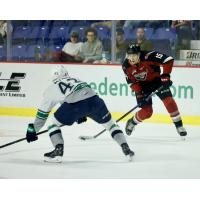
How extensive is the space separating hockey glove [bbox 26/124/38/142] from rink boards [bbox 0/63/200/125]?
10cm

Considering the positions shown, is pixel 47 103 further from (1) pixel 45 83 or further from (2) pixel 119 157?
(2) pixel 119 157

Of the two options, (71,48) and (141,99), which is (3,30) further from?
(141,99)

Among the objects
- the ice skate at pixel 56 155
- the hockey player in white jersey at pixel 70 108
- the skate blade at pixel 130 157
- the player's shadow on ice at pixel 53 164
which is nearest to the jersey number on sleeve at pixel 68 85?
the hockey player in white jersey at pixel 70 108

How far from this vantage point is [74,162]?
4840 mm

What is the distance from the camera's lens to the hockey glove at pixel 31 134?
191 inches

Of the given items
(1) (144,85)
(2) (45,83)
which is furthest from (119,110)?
(2) (45,83)

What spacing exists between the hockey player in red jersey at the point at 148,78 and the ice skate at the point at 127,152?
17 cm

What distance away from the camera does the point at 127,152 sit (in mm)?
4785

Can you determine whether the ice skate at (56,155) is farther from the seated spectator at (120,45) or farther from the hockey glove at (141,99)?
the seated spectator at (120,45)

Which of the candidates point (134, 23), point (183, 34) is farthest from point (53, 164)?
point (183, 34)

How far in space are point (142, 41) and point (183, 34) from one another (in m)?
0.28

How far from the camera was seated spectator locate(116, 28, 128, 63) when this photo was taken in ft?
15.5

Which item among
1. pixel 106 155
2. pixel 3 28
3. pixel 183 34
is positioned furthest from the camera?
pixel 3 28
